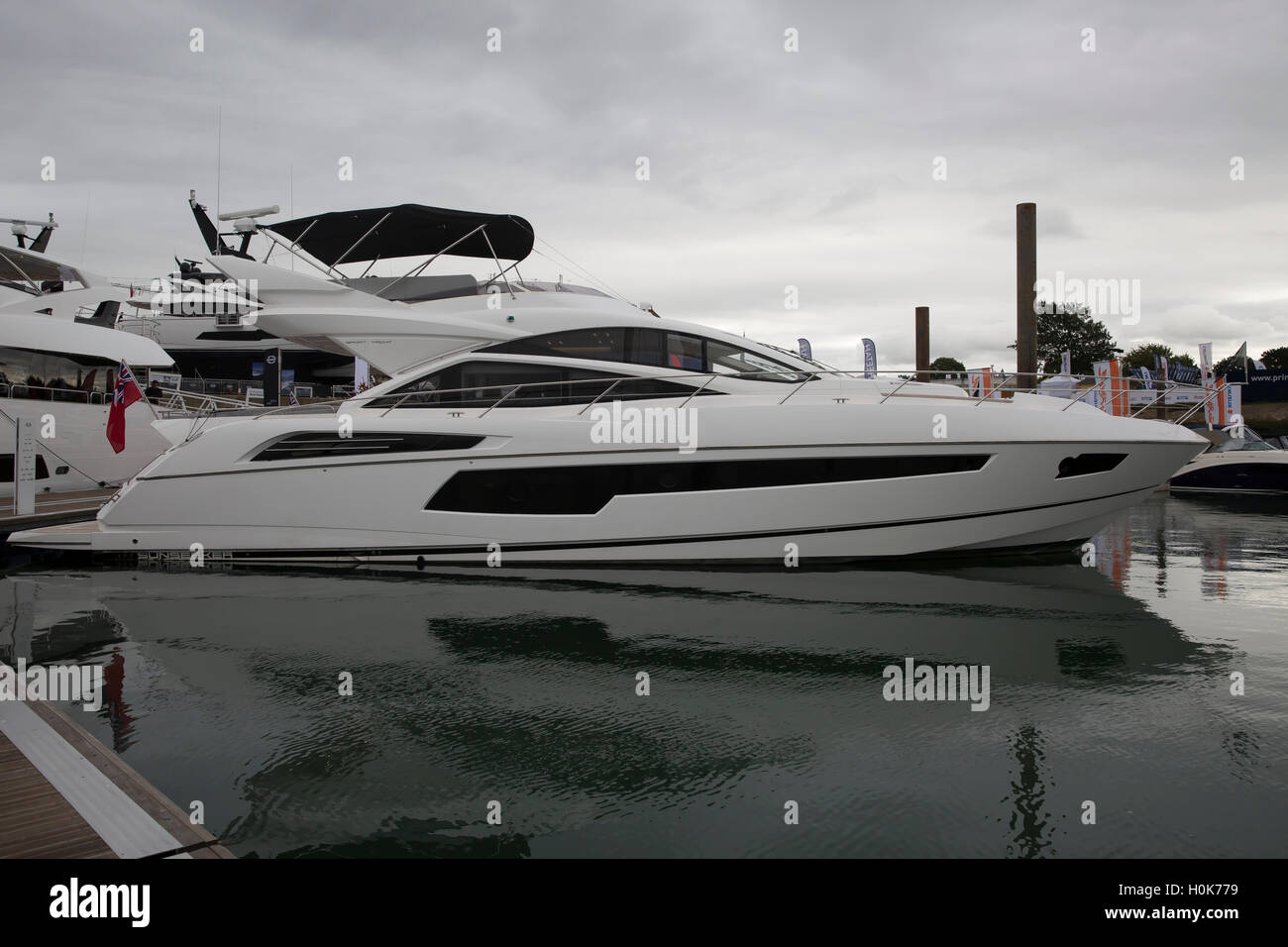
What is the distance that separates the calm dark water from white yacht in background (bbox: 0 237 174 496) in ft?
24.3

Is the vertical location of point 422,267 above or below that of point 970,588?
above

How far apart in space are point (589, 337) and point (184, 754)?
630 centimetres

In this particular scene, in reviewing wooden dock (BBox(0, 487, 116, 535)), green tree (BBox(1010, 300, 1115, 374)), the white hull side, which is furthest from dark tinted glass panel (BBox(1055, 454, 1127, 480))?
green tree (BBox(1010, 300, 1115, 374))

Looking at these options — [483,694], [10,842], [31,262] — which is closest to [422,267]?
[483,694]

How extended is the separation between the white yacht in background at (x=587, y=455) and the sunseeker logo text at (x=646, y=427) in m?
0.02

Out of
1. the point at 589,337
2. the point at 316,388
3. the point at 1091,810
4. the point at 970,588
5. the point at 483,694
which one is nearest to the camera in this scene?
the point at 1091,810

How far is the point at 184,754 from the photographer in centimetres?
415

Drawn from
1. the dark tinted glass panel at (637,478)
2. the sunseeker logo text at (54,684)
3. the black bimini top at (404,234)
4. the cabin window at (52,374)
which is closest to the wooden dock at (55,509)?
the cabin window at (52,374)

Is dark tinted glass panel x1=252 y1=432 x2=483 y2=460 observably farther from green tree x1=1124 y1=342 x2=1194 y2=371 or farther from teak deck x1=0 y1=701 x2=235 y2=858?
green tree x1=1124 y1=342 x2=1194 y2=371

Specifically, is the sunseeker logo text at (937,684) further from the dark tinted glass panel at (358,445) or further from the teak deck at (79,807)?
the dark tinted glass panel at (358,445)

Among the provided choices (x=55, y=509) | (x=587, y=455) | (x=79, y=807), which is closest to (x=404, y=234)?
(x=587, y=455)

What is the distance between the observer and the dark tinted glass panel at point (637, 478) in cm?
813
